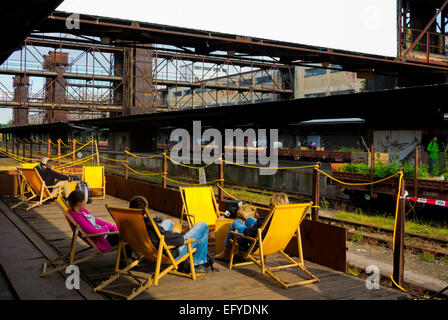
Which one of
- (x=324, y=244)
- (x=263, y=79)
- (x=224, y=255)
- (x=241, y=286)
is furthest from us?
(x=263, y=79)

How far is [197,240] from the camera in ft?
19.0

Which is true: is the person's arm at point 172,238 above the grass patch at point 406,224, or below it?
above

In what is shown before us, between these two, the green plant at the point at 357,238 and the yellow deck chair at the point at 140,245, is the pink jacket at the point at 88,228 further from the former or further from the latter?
the green plant at the point at 357,238

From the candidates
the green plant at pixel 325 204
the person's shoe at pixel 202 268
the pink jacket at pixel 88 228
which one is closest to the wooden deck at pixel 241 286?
the person's shoe at pixel 202 268

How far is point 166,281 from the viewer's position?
557 centimetres

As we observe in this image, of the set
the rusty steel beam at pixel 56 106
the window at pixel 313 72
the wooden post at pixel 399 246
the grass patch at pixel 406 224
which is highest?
the window at pixel 313 72

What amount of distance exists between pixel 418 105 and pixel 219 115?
11696 mm

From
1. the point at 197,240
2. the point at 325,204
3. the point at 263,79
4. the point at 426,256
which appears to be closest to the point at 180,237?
the point at 197,240

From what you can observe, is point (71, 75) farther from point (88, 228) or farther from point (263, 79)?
point (88, 228)

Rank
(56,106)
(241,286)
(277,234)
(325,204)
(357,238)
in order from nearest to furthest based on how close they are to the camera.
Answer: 1. (241,286)
2. (277,234)
3. (357,238)
4. (325,204)
5. (56,106)

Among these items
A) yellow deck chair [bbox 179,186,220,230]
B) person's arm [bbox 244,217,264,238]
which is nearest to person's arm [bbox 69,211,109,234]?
person's arm [bbox 244,217,264,238]

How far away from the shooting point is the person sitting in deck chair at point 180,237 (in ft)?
17.5

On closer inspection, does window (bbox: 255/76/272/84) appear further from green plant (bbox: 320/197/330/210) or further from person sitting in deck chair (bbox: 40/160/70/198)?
person sitting in deck chair (bbox: 40/160/70/198)

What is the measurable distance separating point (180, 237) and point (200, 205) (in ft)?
9.67
